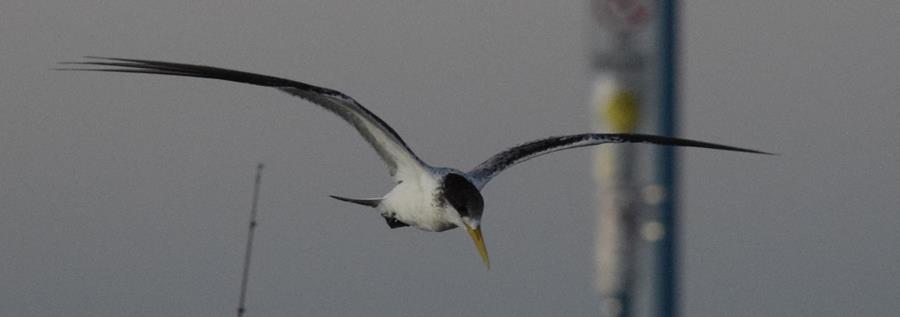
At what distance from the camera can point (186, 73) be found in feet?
44.0

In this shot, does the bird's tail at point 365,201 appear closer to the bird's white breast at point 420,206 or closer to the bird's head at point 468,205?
the bird's white breast at point 420,206

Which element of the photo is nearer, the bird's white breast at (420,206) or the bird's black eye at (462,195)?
the bird's black eye at (462,195)

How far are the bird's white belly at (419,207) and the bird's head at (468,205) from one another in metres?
0.10

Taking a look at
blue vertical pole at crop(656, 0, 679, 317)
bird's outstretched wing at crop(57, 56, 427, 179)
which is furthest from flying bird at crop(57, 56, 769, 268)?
blue vertical pole at crop(656, 0, 679, 317)

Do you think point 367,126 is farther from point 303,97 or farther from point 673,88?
point 673,88

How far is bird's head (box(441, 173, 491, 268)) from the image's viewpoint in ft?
46.6

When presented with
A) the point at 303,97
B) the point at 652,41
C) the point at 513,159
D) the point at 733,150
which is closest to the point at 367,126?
the point at 303,97

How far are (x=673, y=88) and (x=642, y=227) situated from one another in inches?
79.2

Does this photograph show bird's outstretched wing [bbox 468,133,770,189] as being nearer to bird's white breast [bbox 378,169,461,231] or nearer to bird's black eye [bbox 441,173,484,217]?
bird's white breast [bbox 378,169,461,231]

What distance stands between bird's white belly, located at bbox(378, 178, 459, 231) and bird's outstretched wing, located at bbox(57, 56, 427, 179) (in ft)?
0.65

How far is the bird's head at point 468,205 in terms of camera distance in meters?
14.2

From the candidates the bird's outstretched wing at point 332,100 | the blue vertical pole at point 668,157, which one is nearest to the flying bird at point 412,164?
the bird's outstretched wing at point 332,100

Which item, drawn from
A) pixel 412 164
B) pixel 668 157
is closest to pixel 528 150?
pixel 412 164

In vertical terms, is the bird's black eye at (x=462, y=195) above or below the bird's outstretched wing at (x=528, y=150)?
below
